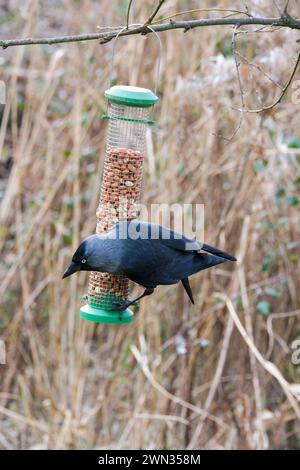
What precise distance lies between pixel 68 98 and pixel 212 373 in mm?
Answer: 2475

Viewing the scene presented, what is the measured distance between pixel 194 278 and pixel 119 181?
176 cm

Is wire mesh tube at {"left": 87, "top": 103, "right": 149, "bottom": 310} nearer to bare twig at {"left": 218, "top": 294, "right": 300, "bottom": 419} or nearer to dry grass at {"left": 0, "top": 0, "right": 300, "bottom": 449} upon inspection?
dry grass at {"left": 0, "top": 0, "right": 300, "bottom": 449}

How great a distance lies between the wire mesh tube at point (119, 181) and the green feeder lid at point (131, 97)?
24 cm

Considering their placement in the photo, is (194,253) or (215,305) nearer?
(194,253)

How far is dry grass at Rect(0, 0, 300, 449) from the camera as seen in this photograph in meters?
4.59

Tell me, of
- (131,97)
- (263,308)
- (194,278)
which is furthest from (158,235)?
(194,278)

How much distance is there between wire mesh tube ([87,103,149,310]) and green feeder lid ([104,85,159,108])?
0.79 ft

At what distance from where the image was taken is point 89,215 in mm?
5129

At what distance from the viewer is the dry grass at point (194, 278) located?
459cm

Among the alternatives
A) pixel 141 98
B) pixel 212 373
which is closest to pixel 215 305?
pixel 212 373

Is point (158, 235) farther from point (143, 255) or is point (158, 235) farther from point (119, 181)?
point (119, 181)
